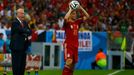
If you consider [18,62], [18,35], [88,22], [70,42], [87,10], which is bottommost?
[18,62]

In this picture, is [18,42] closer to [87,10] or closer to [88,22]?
[88,22]

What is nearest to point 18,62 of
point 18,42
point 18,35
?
point 18,42

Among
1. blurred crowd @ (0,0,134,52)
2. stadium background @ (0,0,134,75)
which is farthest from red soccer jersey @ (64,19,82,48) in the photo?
blurred crowd @ (0,0,134,52)

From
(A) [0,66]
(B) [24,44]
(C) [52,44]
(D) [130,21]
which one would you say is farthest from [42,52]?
(B) [24,44]

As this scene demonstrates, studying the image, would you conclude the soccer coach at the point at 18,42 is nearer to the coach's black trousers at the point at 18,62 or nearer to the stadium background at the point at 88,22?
the coach's black trousers at the point at 18,62

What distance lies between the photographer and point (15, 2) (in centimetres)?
3067

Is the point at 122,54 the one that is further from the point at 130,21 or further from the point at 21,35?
the point at 21,35

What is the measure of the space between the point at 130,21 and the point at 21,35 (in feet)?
59.6

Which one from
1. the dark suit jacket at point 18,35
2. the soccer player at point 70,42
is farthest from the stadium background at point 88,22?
the dark suit jacket at point 18,35

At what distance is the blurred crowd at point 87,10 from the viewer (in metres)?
29.5

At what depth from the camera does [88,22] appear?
30.6 meters

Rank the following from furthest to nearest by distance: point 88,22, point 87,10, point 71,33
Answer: point 87,10 < point 88,22 < point 71,33

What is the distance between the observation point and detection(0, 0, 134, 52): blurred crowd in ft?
96.6

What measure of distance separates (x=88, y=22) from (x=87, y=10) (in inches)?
45.5
